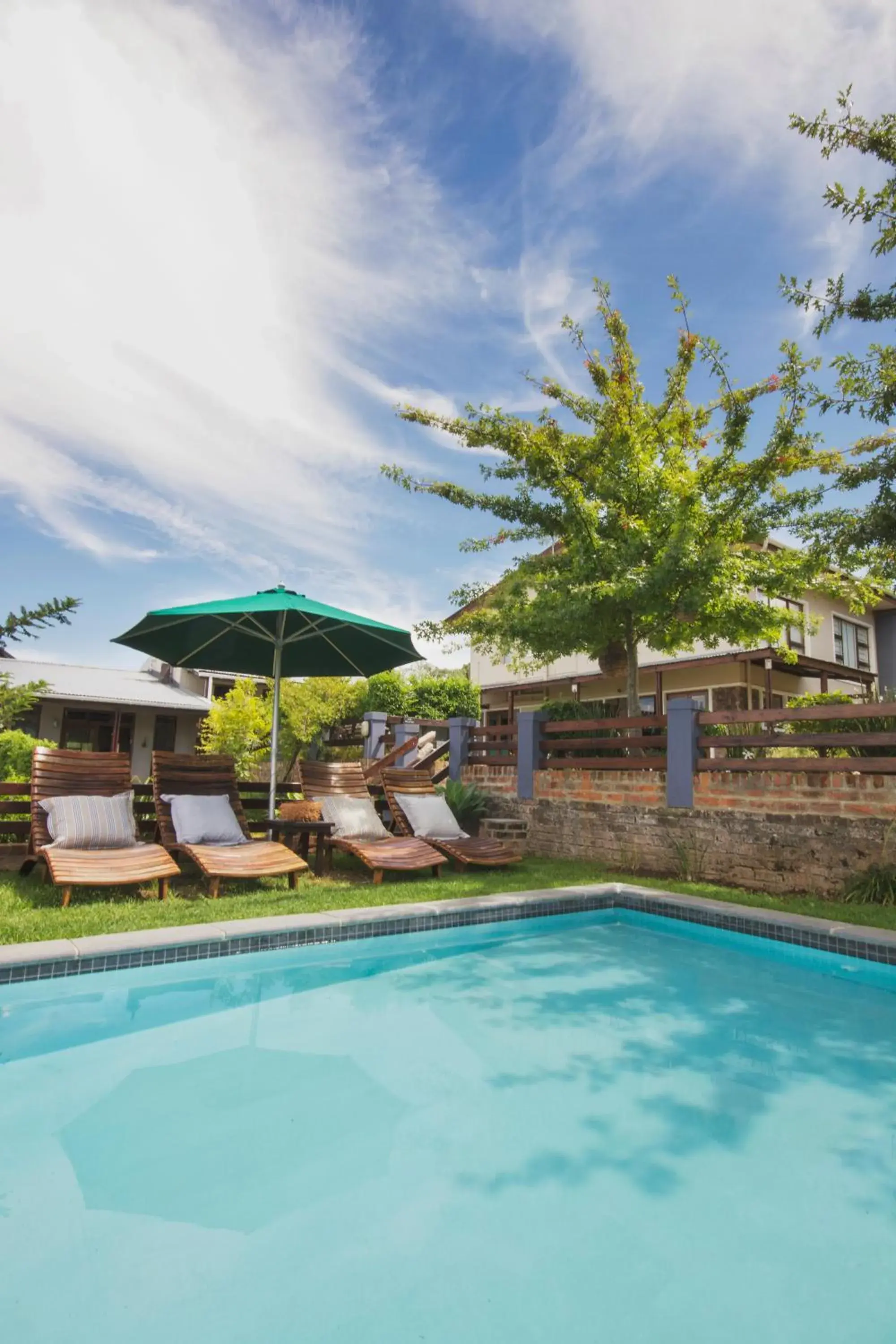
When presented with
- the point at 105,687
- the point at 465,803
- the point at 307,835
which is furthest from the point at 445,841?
the point at 105,687

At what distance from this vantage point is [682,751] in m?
9.20

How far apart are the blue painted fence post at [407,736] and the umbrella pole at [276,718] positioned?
4520 mm

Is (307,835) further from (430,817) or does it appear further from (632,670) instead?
(632,670)

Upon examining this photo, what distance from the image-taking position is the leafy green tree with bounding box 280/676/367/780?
24.2m

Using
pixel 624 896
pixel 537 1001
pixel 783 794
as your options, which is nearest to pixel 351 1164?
pixel 537 1001

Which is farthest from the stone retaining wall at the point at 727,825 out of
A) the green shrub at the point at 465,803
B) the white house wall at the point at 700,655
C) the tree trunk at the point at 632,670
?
the white house wall at the point at 700,655

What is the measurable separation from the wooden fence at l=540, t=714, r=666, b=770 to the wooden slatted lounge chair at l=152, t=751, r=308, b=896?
4.23m

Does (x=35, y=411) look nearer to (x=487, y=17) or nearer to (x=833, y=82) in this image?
(x=487, y=17)

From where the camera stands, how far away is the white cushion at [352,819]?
9172mm

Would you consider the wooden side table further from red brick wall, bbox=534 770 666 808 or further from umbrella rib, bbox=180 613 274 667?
red brick wall, bbox=534 770 666 808

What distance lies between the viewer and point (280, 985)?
17.4 feet

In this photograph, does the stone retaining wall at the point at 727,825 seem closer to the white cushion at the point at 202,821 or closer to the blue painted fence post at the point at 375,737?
the white cushion at the point at 202,821

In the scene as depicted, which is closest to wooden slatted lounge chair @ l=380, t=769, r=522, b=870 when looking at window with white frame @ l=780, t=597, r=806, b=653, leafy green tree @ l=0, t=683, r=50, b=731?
leafy green tree @ l=0, t=683, r=50, b=731

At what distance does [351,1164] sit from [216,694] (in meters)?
34.7
